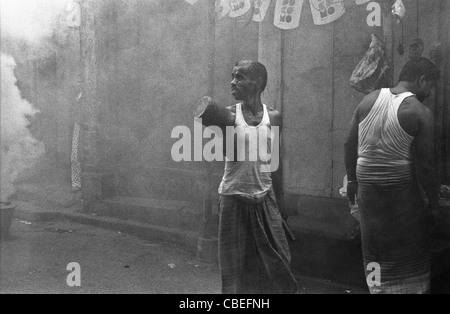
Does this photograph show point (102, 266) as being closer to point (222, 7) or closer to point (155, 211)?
point (155, 211)

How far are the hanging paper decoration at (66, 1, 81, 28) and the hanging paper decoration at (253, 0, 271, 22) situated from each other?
3730 mm

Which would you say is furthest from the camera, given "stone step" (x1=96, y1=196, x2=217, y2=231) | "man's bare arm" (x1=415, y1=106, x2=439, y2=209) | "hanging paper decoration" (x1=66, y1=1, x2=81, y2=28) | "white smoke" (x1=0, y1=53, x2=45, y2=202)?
"hanging paper decoration" (x1=66, y1=1, x2=81, y2=28)

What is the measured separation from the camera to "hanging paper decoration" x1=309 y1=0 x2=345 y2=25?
570 cm

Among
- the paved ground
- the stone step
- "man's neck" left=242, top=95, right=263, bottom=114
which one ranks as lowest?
the paved ground

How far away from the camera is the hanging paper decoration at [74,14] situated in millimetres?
8659

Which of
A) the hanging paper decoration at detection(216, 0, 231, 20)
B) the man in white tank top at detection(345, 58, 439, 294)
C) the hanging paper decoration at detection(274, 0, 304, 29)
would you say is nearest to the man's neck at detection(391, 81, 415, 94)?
the man in white tank top at detection(345, 58, 439, 294)

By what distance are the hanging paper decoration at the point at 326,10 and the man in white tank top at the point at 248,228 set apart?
2.60 metres

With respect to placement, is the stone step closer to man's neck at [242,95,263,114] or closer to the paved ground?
the paved ground

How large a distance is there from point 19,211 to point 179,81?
3527 millimetres

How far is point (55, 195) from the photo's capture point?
966 centimetres

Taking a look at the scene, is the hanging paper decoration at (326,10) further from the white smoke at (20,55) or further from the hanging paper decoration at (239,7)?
the white smoke at (20,55)

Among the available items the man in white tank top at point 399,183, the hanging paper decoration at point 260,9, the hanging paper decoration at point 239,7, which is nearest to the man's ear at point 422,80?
the man in white tank top at point 399,183
